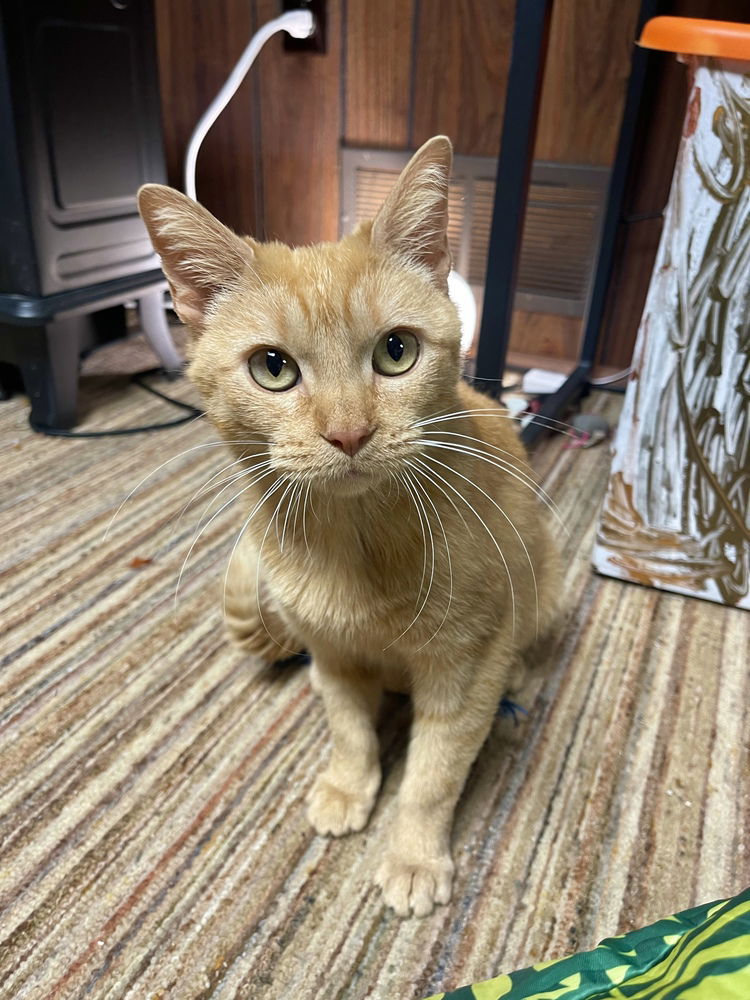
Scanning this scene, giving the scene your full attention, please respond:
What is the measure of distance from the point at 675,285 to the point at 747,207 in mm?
132

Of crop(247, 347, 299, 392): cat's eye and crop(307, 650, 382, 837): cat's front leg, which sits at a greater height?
crop(247, 347, 299, 392): cat's eye

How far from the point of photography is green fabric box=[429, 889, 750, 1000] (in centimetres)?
45

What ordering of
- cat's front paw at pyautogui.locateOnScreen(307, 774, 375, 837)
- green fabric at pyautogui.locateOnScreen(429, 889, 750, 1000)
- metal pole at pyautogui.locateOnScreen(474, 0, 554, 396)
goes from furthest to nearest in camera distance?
metal pole at pyautogui.locateOnScreen(474, 0, 554, 396), cat's front paw at pyautogui.locateOnScreen(307, 774, 375, 837), green fabric at pyautogui.locateOnScreen(429, 889, 750, 1000)

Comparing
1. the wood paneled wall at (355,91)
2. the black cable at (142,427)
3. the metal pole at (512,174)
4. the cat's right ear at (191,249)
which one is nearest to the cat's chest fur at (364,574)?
the cat's right ear at (191,249)

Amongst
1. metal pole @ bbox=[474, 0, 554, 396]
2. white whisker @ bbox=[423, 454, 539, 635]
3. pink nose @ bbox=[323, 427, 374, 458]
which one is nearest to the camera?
pink nose @ bbox=[323, 427, 374, 458]

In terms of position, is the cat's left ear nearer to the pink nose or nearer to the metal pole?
the pink nose

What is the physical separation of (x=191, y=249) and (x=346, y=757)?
0.58 m

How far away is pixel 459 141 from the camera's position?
6.23 ft

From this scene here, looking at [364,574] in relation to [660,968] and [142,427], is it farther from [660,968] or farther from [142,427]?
[142,427]

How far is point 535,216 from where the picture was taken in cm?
189

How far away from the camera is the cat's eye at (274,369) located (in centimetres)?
61

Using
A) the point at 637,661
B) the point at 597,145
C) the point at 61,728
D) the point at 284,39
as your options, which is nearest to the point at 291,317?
the point at 61,728

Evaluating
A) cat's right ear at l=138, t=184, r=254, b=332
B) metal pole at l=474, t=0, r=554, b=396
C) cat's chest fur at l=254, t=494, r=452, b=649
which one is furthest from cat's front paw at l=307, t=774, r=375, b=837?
metal pole at l=474, t=0, r=554, b=396

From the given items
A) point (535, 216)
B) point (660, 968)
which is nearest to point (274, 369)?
point (660, 968)
